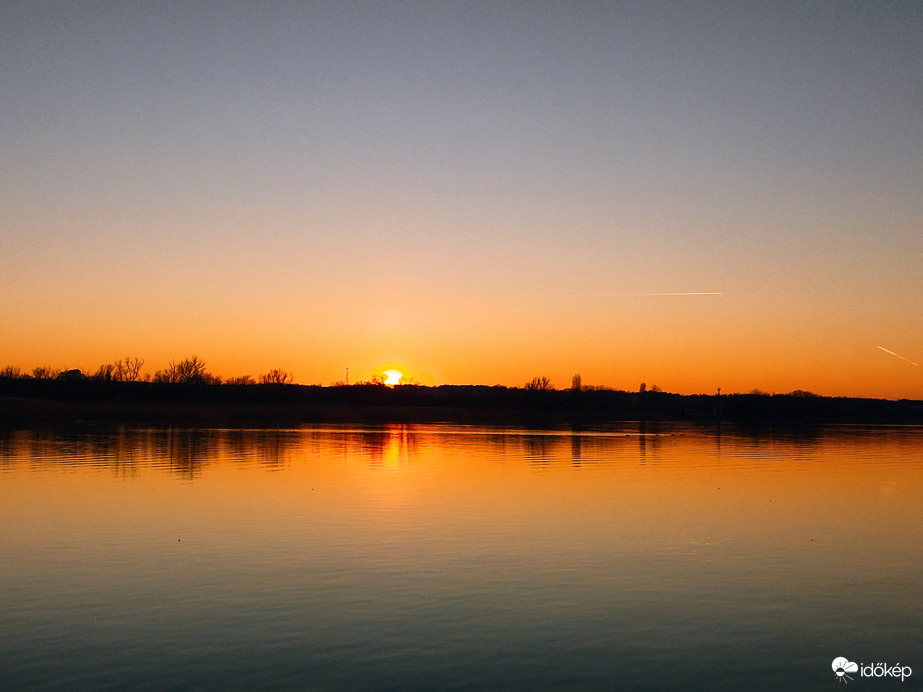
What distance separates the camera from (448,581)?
14.6 meters

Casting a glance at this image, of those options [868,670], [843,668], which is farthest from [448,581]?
[868,670]

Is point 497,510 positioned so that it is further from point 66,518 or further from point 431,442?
point 431,442

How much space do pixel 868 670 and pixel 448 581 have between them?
642 cm

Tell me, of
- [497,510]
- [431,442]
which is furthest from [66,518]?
[431,442]

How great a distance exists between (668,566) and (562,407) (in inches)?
5127

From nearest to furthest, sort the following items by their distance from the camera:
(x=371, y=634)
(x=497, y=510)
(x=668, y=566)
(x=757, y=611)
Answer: (x=371, y=634), (x=757, y=611), (x=668, y=566), (x=497, y=510)

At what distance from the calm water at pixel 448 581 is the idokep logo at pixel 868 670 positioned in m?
0.20

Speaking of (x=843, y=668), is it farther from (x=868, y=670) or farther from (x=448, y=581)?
(x=448, y=581)

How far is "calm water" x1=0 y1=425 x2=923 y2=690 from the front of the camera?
33.7 feet

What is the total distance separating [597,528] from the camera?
2045cm

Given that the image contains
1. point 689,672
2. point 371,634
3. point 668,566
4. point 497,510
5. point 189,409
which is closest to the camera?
point 689,672

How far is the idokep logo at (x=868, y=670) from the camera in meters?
10.3

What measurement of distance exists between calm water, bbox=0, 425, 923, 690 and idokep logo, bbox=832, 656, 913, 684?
0.65ft

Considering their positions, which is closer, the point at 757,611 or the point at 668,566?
the point at 757,611
